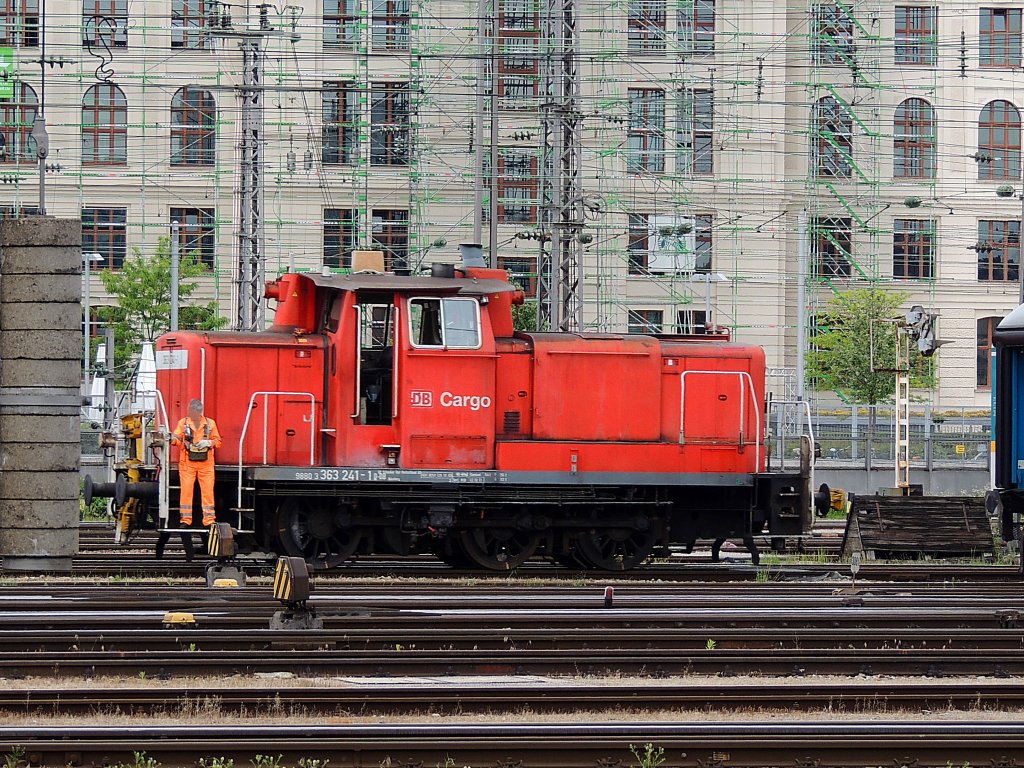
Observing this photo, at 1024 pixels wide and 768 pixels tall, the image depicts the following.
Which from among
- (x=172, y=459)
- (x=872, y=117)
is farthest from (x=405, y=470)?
(x=872, y=117)

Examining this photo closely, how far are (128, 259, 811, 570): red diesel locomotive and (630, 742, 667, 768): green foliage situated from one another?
30.6ft

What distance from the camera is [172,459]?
1825 centimetres

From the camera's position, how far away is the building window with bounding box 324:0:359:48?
5481 centimetres

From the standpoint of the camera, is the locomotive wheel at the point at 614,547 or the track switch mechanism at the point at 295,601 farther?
the locomotive wheel at the point at 614,547

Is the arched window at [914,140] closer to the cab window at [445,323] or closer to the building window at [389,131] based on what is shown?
the building window at [389,131]

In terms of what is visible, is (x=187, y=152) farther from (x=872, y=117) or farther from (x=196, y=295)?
(x=872, y=117)

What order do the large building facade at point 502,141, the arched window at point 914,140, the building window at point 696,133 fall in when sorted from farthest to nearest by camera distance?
the arched window at point 914,140
the building window at point 696,133
the large building facade at point 502,141

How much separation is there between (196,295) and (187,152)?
529cm

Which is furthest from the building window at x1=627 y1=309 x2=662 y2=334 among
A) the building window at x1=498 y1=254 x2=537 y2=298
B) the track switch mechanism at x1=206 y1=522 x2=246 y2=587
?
the track switch mechanism at x1=206 y1=522 x2=246 y2=587

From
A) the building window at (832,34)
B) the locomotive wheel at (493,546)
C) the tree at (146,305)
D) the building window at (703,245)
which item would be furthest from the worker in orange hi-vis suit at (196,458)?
the building window at (832,34)

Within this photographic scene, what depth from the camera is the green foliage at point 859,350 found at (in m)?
50.2

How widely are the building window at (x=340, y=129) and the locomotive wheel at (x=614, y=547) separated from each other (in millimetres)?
36775

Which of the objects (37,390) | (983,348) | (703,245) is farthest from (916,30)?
(37,390)

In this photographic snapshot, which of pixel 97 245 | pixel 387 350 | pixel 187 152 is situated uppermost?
pixel 187 152
